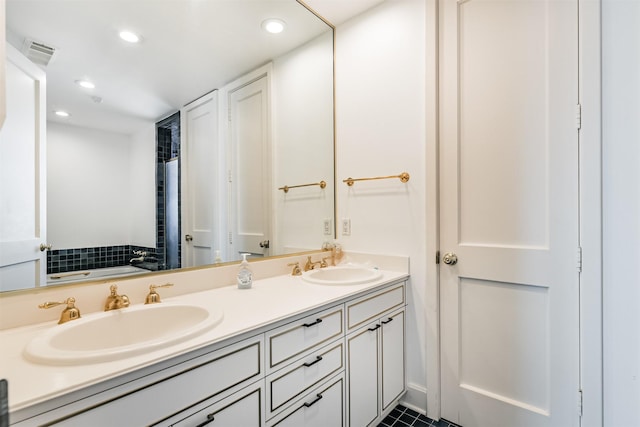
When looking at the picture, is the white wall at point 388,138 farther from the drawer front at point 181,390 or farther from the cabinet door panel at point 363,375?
the drawer front at point 181,390

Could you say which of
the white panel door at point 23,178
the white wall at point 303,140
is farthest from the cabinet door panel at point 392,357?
the white panel door at point 23,178

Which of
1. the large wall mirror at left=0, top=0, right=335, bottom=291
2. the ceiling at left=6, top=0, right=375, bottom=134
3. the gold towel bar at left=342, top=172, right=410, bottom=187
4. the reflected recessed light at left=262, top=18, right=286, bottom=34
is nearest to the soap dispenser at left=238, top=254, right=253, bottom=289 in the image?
the large wall mirror at left=0, top=0, right=335, bottom=291

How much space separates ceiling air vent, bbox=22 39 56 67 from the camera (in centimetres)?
102

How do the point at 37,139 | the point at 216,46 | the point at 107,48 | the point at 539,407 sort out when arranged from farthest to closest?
the point at 216,46 < the point at 539,407 < the point at 107,48 < the point at 37,139

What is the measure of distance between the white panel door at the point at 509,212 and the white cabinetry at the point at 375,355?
0.87 ft

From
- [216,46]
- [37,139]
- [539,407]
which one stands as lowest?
[539,407]

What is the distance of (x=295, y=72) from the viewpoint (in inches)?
80.0

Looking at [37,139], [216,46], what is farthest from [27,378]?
[216,46]

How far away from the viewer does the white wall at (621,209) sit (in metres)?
1.21

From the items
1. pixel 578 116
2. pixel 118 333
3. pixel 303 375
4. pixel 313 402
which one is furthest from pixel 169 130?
pixel 578 116

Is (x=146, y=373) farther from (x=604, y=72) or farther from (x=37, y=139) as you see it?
(x=604, y=72)

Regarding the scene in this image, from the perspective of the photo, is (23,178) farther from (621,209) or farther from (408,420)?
(621,209)

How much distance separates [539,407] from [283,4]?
2622mm

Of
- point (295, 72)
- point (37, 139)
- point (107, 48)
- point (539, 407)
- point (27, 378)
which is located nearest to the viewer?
point (27, 378)
